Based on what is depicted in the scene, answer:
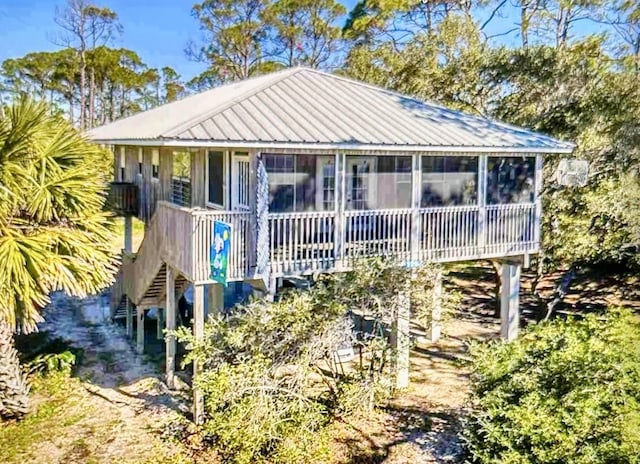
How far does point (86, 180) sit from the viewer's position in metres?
11.5

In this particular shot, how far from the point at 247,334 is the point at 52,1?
1733 inches

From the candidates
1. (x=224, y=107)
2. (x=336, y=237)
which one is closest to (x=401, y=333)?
(x=336, y=237)

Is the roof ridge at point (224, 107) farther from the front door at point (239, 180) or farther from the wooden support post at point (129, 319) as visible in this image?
the wooden support post at point (129, 319)

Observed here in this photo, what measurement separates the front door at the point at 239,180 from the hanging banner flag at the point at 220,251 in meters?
2.24

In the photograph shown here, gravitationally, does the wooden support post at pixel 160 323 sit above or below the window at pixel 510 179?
below

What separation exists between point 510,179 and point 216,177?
22.8ft

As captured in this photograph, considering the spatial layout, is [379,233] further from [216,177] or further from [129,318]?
[129,318]

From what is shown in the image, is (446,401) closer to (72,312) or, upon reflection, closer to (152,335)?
(152,335)

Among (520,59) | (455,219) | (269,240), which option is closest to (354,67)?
(520,59)

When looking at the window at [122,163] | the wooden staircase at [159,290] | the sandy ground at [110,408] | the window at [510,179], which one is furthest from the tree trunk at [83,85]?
the window at [510,179]

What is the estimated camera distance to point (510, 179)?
1470 cm

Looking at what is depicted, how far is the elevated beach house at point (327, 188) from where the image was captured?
10648 mm

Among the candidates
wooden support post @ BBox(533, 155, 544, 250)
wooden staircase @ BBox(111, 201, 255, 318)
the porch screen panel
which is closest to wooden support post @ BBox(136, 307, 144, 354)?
wooden staircase @ BBox(111, 201, 255, 318)

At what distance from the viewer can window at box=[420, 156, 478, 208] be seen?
13703 mm
